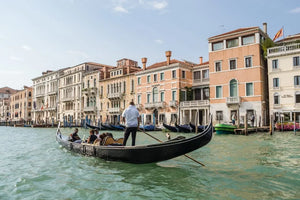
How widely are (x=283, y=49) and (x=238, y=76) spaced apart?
339 centimetres

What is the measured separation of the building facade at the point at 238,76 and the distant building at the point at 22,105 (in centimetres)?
3660

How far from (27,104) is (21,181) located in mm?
48243

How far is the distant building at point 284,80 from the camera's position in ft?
57.1

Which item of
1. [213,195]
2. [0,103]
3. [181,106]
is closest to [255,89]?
[181,106]

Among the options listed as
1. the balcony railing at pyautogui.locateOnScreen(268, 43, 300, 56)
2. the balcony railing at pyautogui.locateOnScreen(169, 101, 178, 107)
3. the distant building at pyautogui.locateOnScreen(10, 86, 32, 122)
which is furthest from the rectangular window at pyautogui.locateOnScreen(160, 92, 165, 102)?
the distant building at pyautogui.locateOnScreen(10, 86, 32, 122)

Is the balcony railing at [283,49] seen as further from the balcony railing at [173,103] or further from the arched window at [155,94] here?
the arched window at [155,94]

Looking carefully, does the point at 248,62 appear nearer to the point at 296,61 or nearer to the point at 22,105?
the point at 296,61

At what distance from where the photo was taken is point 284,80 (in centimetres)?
1788

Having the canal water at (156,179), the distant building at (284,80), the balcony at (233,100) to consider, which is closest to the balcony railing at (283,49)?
the distant building at (284,80)

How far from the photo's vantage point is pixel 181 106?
22828 millimetres

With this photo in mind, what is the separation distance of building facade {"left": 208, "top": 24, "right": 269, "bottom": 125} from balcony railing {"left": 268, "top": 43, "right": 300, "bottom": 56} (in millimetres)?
786

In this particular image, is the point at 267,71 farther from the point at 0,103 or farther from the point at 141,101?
the point at 0,103

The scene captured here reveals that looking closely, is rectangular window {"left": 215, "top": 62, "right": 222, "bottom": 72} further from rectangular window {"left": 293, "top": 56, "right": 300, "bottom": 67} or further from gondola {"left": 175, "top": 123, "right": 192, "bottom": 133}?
gondola {"left": 175, "top": 123, "right": 192, "bottom": 133}

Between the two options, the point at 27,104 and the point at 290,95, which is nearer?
the point at 290,95
